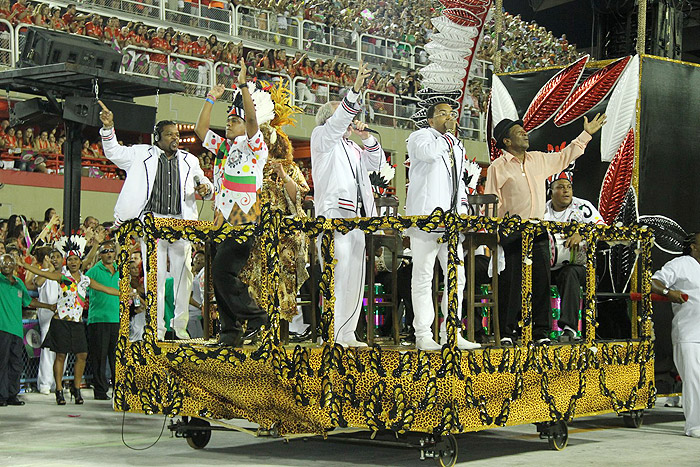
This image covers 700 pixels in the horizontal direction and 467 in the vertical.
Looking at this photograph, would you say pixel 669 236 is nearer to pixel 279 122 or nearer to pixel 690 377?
pixel 690 377

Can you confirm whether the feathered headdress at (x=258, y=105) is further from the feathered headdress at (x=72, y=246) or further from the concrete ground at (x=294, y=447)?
the feathered headdress at (x=72, y=246)

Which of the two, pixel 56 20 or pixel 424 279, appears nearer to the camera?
pixel 424 279

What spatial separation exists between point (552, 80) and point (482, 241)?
12.4 feet

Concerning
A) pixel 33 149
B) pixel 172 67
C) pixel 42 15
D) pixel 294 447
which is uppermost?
pixel 42 15

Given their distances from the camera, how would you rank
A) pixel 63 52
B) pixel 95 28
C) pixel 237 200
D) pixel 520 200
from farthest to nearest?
1. pixel 95 28
2. pixel 63 52
3. pixel 520 200
4. pixel 237 200

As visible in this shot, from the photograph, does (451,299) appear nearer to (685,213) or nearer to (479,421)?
(479,421)

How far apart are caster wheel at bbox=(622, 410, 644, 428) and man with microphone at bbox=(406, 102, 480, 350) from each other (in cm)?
271

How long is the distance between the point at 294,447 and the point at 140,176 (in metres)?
2.54

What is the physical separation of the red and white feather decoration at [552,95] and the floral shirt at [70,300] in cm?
524

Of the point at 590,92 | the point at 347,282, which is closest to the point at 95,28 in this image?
the point at 590,92

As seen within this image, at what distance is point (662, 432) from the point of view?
9.16 m

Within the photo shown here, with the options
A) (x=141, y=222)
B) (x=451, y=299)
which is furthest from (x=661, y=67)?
(x=141, y=222)

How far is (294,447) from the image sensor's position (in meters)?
8.45

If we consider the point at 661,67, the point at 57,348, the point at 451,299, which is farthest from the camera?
the point at 57,348
